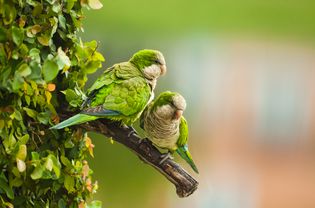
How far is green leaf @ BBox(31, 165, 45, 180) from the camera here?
0.65 metres

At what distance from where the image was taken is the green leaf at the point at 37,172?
2.15 ft

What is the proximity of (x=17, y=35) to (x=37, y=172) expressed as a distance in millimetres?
174

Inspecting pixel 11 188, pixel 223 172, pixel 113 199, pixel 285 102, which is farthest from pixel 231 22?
pixel 11 188

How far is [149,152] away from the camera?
0.79 meters

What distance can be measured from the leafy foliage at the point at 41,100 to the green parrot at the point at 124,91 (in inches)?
1.2

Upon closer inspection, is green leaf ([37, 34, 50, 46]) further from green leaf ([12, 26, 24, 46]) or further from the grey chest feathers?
the grey chest feathers

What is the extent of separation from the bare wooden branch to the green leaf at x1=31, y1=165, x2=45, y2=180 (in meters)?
0.13

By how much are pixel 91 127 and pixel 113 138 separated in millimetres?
40

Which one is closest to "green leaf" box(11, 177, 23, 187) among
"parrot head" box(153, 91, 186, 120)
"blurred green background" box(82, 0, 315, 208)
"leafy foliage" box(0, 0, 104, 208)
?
"leafy foliage" box(0, 0, 104, 208)

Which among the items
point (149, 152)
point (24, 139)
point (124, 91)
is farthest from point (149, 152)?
point (24, 139)

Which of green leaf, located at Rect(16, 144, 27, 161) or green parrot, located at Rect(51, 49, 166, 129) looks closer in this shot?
green leaf, located at Rect(16, 144, 27, 161)

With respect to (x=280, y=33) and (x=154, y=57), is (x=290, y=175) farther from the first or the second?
(x=154, y=57)

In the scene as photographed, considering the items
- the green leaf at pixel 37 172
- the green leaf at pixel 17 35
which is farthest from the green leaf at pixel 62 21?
the green leaf at pixel 37 172

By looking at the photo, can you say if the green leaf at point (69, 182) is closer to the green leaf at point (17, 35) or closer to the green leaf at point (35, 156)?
the green leaf at point (35, 156)
